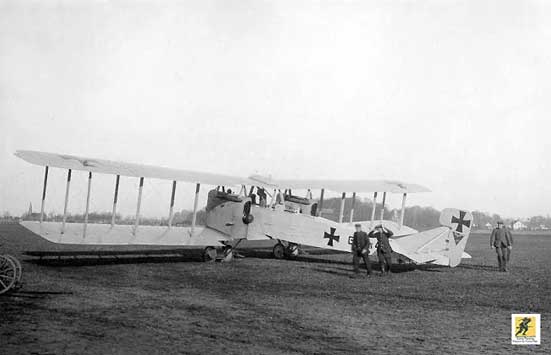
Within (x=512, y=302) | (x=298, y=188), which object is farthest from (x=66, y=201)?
(x=512, y=302)

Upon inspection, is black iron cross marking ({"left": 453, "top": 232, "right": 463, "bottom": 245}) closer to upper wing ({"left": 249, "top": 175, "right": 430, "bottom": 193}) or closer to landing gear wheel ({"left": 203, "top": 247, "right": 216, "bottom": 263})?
upper wing ({"left": 249, "top": 175, "right": 430, "bottom": 193})

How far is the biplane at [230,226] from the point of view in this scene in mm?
12391

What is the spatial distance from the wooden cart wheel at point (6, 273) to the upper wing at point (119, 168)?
15.3 feet

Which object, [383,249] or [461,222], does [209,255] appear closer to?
[383,249]

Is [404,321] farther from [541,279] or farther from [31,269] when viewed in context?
[31,269]

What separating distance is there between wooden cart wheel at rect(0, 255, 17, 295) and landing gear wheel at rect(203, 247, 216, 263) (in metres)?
7.01

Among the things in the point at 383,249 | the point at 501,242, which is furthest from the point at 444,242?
the point at 383,249

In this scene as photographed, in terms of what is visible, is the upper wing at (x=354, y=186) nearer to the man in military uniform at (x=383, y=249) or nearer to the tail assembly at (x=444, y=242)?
the tail assembly at (x=444, y=242)

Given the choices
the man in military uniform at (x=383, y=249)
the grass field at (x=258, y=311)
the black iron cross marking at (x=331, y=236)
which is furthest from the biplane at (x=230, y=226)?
the grass field at (x=258, y=311)

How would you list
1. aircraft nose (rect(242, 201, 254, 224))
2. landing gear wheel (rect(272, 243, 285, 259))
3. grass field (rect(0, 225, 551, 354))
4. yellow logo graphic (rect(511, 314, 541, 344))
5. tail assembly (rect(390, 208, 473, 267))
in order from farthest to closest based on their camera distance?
landing gear wheel (rect(272, 243, 285, 259)), aircraft nose (rect(242, 201, 254, 224)), tail assembly (rect(390, 208, 473, 267)), yellow logo graphic (rect(511, 314, 541, 344)), grass field (rect(0, 225, 551, 354))

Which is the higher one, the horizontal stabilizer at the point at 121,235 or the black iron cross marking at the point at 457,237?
the black iron cross marking at the point at 457,237

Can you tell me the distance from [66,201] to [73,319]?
618cm

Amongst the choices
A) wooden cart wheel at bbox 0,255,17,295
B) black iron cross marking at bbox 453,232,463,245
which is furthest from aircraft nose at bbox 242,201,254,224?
wooden cart wheel at bbox 0,255,17,295

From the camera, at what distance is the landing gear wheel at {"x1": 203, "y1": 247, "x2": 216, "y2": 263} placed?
47.4 feet
